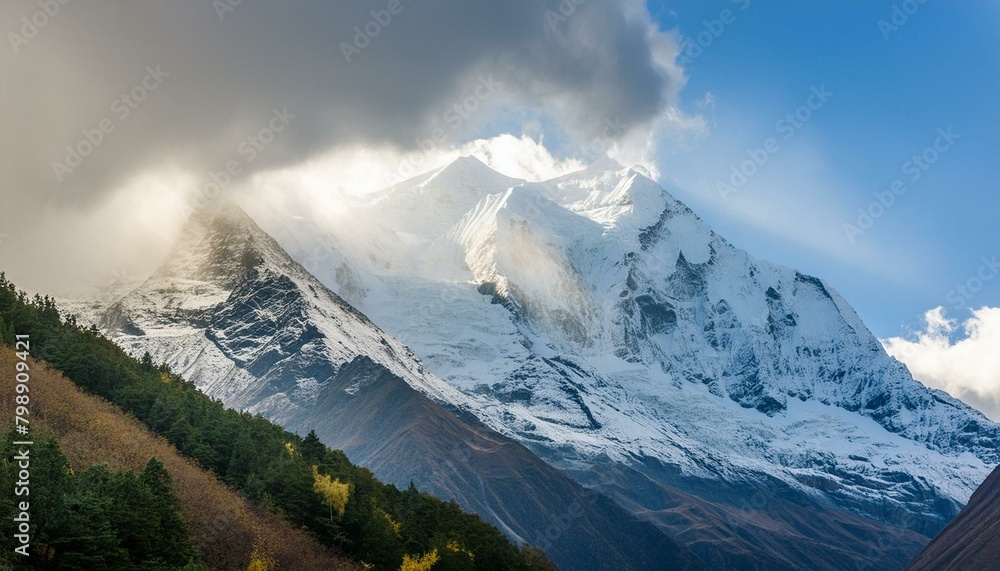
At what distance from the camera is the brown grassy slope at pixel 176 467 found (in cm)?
9231

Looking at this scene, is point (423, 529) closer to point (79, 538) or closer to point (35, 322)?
point (35, 322)

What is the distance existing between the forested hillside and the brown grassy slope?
3.04 metres

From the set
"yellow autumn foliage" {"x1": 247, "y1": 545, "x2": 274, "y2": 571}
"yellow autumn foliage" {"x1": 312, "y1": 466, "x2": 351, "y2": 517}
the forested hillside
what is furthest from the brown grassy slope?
"yellow autumn foliage" {"x1": 312, "y1": 466, "x2": 351, "y2": 517}

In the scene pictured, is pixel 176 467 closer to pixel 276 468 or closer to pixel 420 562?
pixel 276 468

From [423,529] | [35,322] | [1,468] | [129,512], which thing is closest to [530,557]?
[423,529]

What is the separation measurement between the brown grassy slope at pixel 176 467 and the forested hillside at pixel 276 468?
304 cm

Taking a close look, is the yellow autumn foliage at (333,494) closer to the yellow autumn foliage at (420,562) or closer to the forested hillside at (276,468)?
the forested hillside at (276,468)

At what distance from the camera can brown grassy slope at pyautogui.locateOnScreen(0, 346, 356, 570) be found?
303 feet

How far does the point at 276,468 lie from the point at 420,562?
1941 centimetres

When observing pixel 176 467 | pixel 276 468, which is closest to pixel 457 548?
pixel 276 468

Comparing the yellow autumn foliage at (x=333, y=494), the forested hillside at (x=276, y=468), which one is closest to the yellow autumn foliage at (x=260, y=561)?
the forested hillside at (x=276, y=468)

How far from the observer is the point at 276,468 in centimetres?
11506

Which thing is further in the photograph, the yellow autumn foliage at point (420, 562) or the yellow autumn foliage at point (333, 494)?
the yellow autumn foliage at point (333, 494)

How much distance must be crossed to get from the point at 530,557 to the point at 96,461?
263 feet
